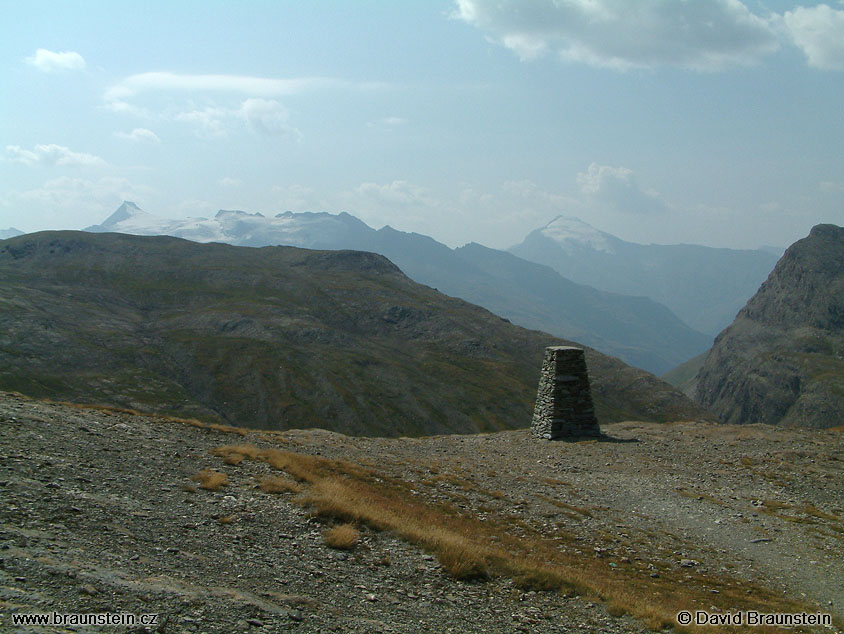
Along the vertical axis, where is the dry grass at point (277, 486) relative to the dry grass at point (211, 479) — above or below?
below

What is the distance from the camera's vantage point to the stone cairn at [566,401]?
1490 inches

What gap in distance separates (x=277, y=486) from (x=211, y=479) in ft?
5.93

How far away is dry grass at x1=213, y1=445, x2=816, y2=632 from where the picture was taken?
40.1 ft

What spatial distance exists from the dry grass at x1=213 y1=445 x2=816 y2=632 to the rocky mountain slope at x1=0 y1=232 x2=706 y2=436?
8251 centimetres

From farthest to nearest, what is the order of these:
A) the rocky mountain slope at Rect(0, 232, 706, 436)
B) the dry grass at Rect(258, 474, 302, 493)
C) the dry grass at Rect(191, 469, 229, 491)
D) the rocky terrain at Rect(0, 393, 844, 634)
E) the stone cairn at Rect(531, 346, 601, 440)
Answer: the rocky mountain slope at Rect(0, 232, 706, 436), the stone cairn at Rect(531, 346, 601, 440), the dry grass at Rect(258, 474, 302, 493), the dry grass at Rect(191, 469, 229, 491), the rocky terrain at Rect(0, 393, 844, 634)

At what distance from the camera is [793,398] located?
176500 mm

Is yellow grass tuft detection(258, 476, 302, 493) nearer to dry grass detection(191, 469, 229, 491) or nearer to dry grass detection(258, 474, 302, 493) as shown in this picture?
dry grass detection(258, 474, 302, 493)

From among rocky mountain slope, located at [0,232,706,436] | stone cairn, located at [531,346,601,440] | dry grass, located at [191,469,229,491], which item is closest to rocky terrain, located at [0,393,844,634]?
dry grass, located at [191,469,229,491]

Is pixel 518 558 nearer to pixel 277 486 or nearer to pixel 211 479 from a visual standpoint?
pixel 277 486

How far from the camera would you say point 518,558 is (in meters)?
14.0

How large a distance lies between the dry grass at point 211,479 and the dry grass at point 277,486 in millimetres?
1039

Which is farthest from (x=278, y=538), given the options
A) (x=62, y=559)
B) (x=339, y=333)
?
(x=339, y=333)

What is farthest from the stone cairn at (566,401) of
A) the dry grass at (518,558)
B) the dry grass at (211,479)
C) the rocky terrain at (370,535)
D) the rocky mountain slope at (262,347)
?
the rocky mountain slope at (262,347)

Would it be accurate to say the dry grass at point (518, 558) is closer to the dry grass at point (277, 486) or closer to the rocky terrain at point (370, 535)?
the rocky terrain at point (370, 535)
